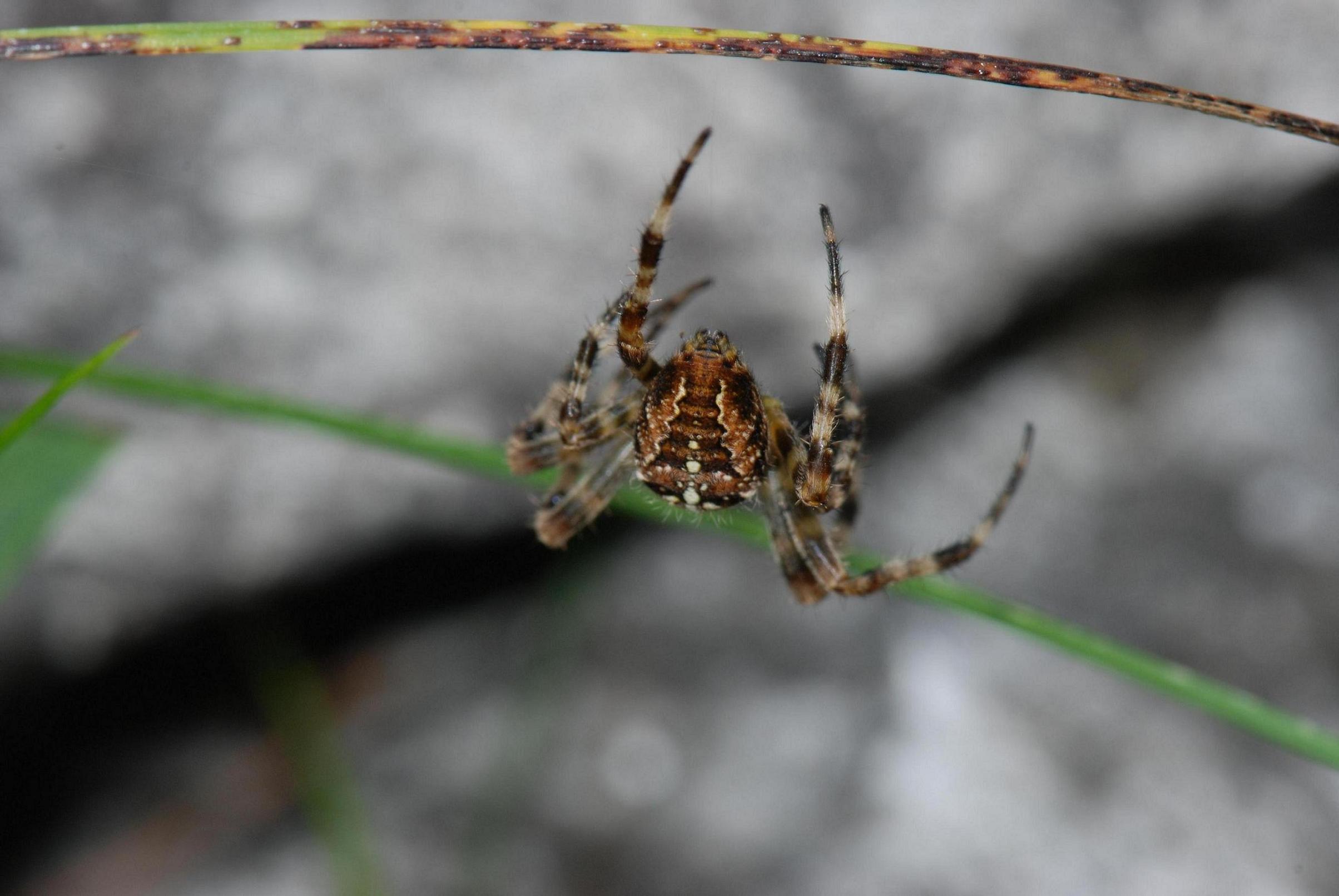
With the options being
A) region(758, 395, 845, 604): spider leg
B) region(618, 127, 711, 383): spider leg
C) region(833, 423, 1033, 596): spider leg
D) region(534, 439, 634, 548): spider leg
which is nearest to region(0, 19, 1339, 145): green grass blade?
region(618, 127, 711, 383): spider leg

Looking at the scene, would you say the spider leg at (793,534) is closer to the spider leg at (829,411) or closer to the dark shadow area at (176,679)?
the spider leg at (829,411)

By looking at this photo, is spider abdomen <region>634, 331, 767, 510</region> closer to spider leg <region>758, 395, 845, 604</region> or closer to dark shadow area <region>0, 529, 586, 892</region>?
spider leg <region>758, 395, 845, 604</region>

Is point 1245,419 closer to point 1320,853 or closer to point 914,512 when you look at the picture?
point 914,512

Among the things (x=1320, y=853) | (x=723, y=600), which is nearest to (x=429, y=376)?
(x=723, y=600)

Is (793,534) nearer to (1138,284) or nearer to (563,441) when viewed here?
(563,441)

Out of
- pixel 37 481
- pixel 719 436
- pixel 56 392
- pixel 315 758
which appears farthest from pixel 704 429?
pixel 315 758
